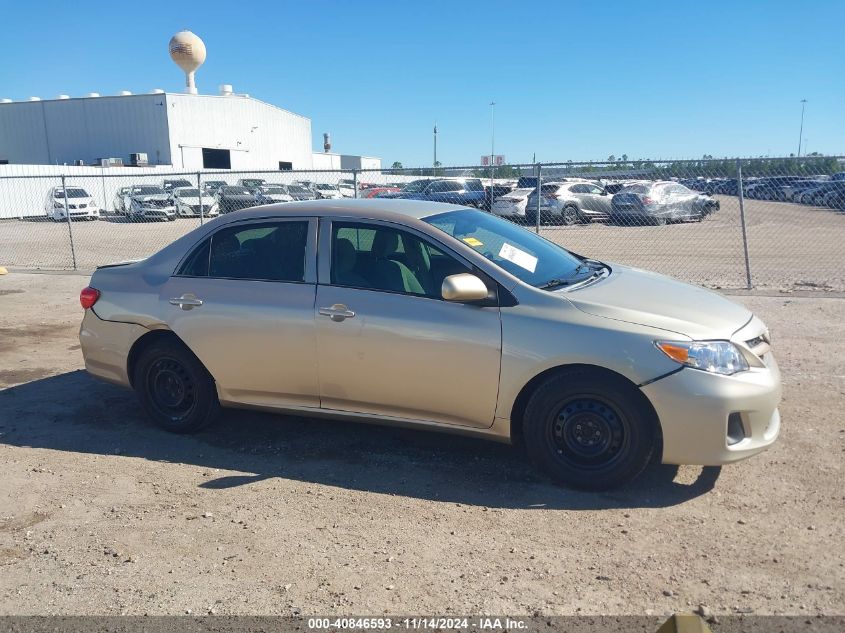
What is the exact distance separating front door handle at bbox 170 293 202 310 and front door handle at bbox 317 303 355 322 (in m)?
1.02

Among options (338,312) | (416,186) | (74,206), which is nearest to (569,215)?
(416,186)

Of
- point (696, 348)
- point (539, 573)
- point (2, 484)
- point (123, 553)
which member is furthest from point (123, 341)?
point (696, 348)

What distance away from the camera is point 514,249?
4730mm

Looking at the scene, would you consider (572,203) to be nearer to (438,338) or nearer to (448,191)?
(448,191)

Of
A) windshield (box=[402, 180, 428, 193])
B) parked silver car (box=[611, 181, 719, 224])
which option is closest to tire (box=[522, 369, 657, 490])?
windshield (box=[402, 180, 428, 193])

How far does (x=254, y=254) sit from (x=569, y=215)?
1737cm

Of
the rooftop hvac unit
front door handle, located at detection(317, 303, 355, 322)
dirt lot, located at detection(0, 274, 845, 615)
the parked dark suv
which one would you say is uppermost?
the rooftop hvac unit

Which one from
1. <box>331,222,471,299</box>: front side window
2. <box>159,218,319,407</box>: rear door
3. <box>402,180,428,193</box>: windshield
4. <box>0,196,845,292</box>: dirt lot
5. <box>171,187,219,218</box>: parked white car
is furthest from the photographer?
<box>171,187,219,218</box>: parked white car

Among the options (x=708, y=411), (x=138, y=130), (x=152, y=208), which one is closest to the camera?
(x=708, y=411)

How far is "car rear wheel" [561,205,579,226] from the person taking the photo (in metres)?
20.9

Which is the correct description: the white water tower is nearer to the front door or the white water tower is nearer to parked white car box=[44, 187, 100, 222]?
parked white car box=[44, 187, 100, 222]

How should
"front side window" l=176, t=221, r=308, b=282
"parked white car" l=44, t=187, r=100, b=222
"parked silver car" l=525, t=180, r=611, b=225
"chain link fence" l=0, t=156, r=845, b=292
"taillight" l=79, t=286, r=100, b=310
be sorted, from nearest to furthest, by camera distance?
1. "front side window" l=176, t=221, r=308, b=282
2. "taillight" l=79, t=286, r=100, b=310
3. "chain link fence" l=0, t=156, r=845, b=292
4. "parked silver car" l=525, t=180, r=611, b=225
5. "parked white car" l=44, t=187, r=100, b=222

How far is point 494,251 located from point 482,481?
1457 millimetres

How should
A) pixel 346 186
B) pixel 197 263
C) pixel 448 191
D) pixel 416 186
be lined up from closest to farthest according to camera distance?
1. pixel 197 263
2. pixel 448 191
3. pixel 416 186
4. pixel 346 186
